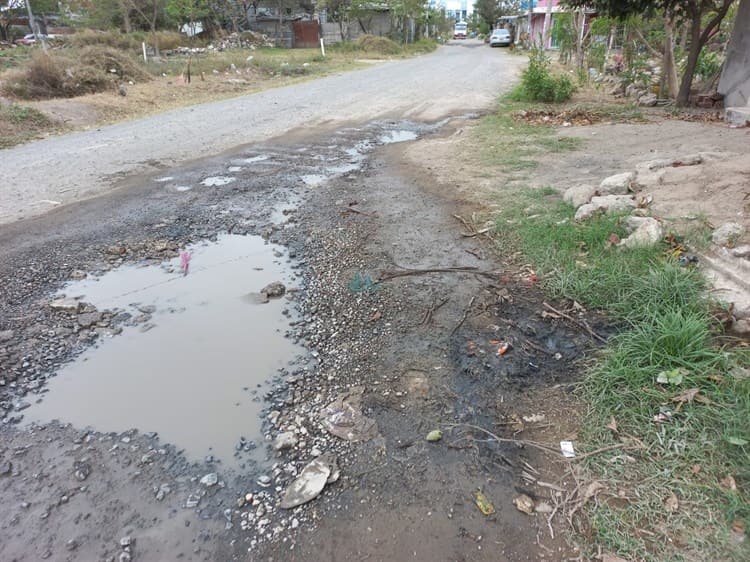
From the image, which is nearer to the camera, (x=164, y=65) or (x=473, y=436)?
(x=473, y=436)

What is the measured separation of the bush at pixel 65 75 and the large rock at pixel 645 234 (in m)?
14.0

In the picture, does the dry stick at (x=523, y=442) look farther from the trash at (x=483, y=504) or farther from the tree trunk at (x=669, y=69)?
the tree trunk at (x=669, y=69)

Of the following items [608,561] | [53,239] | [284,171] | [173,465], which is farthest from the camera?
[284,171]

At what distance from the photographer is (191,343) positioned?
3414 mm

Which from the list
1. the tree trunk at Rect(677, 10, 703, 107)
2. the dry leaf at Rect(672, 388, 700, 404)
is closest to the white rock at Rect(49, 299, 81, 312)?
the dry leaf at Rect(672, 388, 700, 404)

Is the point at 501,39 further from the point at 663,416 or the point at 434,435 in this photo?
the point at 434,435

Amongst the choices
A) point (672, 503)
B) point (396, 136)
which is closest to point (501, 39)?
point (396, 136)

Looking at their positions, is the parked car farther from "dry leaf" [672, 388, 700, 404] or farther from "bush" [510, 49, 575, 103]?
"dry leaf" [672, 388, 700, 404]

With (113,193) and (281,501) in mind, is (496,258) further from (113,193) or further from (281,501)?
(113,193)

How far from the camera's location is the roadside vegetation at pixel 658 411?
6.42 feet

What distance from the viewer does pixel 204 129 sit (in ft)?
31.4

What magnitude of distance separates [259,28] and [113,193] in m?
37.8

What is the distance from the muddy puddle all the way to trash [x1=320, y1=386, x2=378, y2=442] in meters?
0.37

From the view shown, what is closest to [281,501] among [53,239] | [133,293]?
[133,293]
